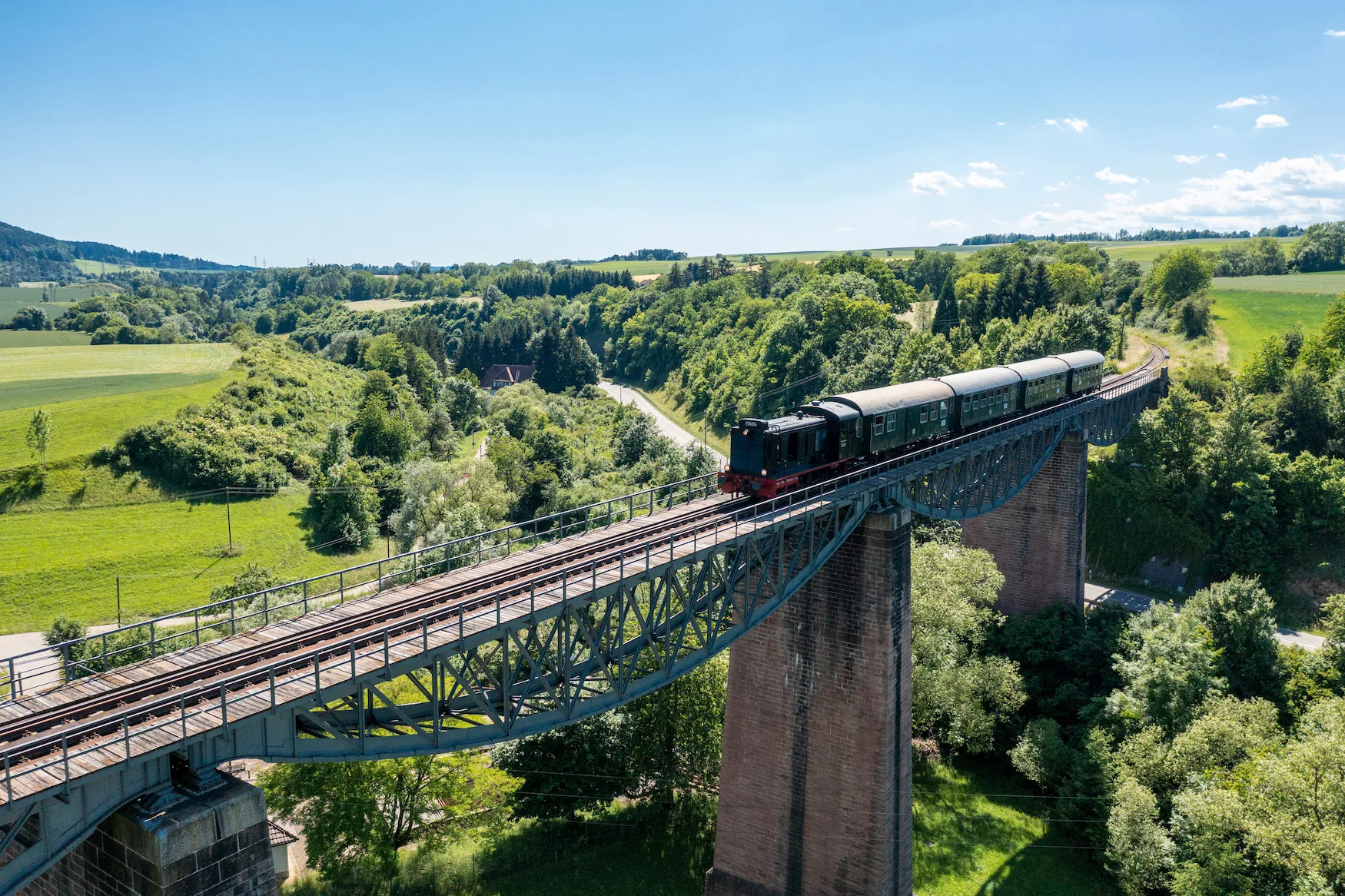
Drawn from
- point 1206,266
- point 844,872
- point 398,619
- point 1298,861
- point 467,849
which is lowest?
point 467,849

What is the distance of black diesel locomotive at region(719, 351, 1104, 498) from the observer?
28.1 metres

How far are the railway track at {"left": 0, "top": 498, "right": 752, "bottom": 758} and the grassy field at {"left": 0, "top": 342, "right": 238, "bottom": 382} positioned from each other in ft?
287

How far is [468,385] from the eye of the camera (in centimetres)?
11050

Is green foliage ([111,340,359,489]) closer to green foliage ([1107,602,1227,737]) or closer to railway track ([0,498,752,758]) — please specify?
railway track ([0,498,752,758])

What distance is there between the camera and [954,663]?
131ft

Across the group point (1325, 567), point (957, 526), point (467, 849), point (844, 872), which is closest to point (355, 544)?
point (467, 849)

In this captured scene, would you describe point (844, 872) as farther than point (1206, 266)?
No

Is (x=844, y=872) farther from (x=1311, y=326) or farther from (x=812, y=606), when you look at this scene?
(x=1311, y=326)

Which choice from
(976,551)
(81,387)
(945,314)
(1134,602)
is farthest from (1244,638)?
(81,387)

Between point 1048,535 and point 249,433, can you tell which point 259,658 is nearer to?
point 1048,535

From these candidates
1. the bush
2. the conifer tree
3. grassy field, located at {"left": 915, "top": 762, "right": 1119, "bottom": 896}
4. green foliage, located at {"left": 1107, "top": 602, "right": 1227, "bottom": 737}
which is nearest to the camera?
grassy field, located at {"left": 915, "top": 762, "right": 1119, "bottom": 896}

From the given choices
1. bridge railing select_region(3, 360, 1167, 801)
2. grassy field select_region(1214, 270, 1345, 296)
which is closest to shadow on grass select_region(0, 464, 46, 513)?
bridge railing select_region(3, 360, 1167, 801)

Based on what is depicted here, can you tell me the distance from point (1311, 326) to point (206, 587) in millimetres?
90080

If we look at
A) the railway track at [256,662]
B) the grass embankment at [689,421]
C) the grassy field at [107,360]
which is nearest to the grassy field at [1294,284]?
the grass embankment at [689,421]
